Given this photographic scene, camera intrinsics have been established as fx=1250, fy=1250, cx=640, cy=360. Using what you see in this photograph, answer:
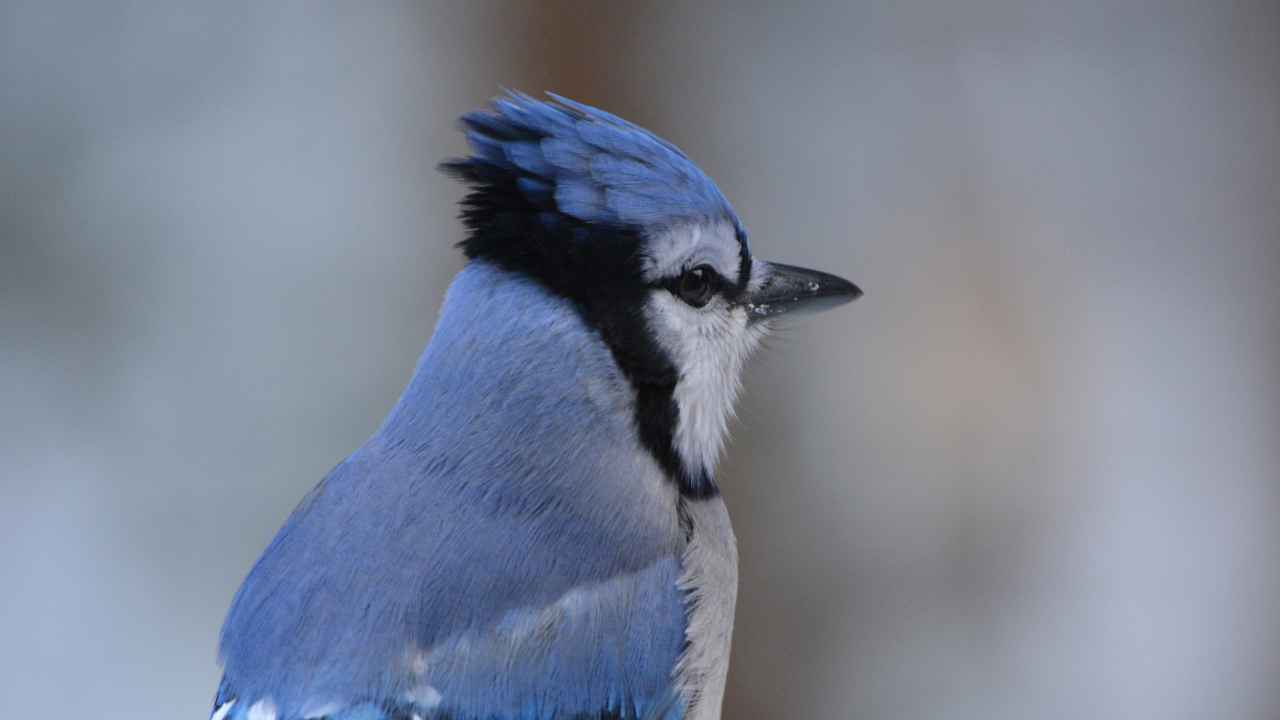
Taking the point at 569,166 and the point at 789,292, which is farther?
the point at 789,292

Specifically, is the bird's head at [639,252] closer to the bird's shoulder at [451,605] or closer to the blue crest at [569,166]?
the blue crest at [569,166]

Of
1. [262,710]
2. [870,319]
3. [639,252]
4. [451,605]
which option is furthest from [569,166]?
[870,319]

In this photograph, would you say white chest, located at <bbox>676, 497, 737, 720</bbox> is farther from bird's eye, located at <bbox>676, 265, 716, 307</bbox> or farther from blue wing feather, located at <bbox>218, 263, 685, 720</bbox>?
bird's eye, located at <bbox>676, 265, 716, 307</bbox>

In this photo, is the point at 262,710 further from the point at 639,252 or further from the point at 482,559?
the point at 639,252

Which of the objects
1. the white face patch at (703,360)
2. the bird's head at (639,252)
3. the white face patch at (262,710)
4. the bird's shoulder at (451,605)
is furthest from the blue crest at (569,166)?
the white face patch at (262,710)

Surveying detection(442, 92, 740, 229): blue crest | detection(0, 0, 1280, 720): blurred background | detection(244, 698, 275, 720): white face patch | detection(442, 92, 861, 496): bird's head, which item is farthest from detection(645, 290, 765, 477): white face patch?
detection(0, 0, 1280, 720): blurred background

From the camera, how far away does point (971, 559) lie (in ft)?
7.00

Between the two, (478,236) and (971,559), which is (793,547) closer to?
(971,559)

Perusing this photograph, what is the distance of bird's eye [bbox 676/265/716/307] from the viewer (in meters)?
1.18

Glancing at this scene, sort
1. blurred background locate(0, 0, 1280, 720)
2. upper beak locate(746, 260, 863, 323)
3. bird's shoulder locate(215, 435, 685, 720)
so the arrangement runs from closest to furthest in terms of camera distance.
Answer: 1. bird's shoulder locate(215, 435, 685, 720)
2. upper beak locate(746, 260, 863, 323)
3. blurred background locate(0, 0, 1280, 720)

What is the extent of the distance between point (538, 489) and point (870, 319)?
1.08 meters

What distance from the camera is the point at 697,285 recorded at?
120cm

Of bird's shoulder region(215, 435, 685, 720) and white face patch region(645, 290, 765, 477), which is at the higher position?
white face patch region(645, 290, 765, 477)

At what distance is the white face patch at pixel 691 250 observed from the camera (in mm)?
1132
